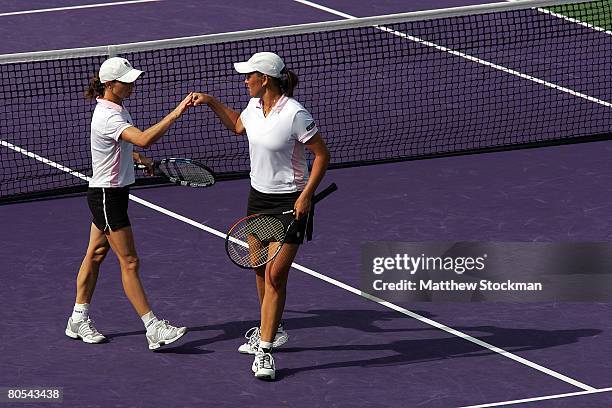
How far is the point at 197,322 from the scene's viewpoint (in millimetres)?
13430

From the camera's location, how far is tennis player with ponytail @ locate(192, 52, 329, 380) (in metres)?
12.1

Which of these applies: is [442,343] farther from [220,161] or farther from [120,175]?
[220,161]

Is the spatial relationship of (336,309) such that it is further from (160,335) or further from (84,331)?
(84,331)

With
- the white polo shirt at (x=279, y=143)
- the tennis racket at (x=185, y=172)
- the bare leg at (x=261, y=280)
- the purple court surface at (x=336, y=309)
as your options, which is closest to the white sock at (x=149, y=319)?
the purple court surface at (x=336, y=309)

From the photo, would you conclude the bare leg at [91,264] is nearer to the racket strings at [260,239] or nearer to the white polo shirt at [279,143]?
the racket strings at [260,239]

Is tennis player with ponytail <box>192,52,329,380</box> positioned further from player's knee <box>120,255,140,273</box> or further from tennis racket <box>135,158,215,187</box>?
player's knee <box>120,255,140,273</box>

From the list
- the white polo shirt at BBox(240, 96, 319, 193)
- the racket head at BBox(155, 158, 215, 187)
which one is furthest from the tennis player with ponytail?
the racket head at BBox(155, 158, 215, 187)

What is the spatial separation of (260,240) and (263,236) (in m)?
0.06

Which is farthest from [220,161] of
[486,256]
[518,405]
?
[518,405]

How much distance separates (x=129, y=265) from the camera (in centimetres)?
1269

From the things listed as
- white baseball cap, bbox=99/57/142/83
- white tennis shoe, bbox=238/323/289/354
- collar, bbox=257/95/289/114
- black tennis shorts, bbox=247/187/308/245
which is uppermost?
white baseball cap, bbox=99/57/142/83

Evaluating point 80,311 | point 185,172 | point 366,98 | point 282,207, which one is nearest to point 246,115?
point 282,207

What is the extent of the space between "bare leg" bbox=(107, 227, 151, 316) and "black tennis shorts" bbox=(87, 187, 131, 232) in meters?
0.06

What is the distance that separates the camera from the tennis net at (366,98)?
17422 mm
